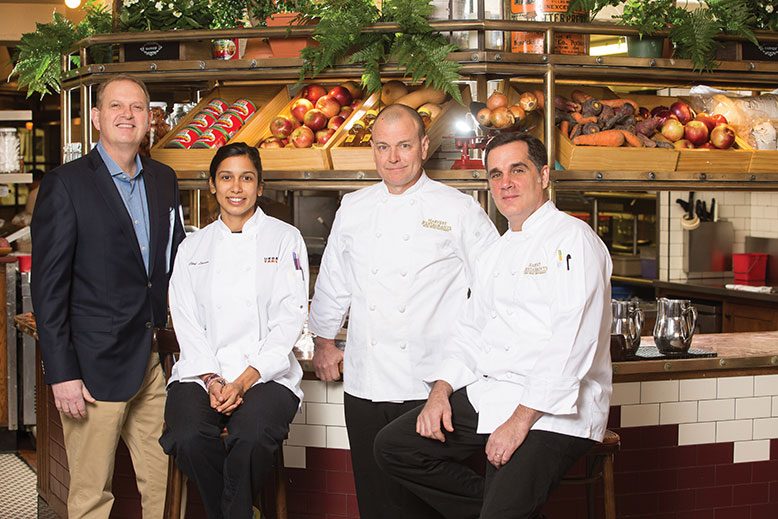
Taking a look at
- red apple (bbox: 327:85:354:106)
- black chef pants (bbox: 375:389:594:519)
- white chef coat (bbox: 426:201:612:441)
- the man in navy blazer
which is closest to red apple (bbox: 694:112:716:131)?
red apple (bbox: 327:85:354:106)

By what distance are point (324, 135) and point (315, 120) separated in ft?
0.28

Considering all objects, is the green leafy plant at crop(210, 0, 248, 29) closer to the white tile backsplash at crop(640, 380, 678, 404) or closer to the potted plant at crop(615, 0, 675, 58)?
the potted plant at crop(615, 0, 675, 58)

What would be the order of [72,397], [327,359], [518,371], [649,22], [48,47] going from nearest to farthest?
[518,371], [72,397], [327,359], [649,22], [48,47]

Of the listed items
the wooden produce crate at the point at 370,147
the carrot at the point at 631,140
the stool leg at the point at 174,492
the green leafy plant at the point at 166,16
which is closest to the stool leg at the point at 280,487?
the stool leg at the point at 174,492

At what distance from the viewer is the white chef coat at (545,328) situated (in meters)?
3.21

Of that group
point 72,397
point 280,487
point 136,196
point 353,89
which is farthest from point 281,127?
point 280,487

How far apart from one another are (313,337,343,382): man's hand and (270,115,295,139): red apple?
1.10m

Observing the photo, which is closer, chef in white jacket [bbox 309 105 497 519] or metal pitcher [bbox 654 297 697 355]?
chef in white jacket [bbox 309 105 497 519]

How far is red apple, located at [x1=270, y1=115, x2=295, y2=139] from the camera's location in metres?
4.78

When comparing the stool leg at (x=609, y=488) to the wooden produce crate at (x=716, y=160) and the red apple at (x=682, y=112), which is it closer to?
the wooden produce crate at (x=716, y=160)

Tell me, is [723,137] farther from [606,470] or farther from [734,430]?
[606,470]

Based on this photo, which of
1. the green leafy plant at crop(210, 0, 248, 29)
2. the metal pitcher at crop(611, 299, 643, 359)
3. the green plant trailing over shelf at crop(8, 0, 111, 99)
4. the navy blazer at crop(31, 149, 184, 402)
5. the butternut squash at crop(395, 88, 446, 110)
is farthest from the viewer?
the green plant trailing over shelf at crop(8, 0, 111, 99)

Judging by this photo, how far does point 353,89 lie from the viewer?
16.3 ft

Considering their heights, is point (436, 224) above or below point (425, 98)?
below
